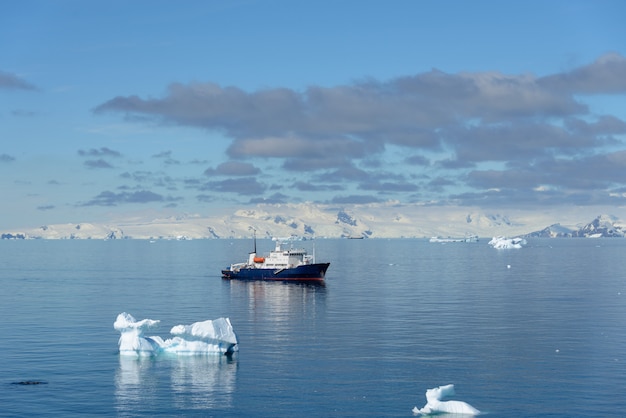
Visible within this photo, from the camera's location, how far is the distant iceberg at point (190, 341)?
7181cm

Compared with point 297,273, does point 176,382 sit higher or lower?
lower

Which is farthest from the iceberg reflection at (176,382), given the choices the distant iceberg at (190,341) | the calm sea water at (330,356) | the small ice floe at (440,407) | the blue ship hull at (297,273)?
the blue ship hull at (297,273)

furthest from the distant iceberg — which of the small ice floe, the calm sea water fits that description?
the small ice floe

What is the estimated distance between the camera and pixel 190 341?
73.5m

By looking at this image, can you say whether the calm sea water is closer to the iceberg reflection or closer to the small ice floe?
the iceberg reflection

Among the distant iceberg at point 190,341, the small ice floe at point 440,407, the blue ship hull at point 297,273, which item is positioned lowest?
the small ice floe at point 440,407

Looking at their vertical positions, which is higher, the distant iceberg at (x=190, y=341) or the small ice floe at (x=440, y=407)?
the distant iceberg at (x=190, y=341)

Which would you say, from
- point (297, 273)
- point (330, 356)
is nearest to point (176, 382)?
point (330, 356)

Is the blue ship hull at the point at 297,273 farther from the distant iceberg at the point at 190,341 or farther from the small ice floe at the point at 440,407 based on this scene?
the small ice floe at the point at 440,407

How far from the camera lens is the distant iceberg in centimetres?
7181

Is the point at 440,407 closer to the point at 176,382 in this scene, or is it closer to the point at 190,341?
the point at 176,382

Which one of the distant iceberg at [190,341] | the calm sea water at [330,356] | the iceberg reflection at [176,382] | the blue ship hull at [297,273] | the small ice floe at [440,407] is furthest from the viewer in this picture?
the blue ship hull at [297,273]

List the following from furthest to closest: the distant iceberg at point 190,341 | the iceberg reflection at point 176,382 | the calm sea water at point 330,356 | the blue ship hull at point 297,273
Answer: the blue ship hull at point 297,273, the distant iceberg at point 190,341, the calm sea water at point 330,356, the iceberg reflection at point 176,382

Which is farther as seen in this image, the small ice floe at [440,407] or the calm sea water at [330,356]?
the calm sea water at [330,356]
